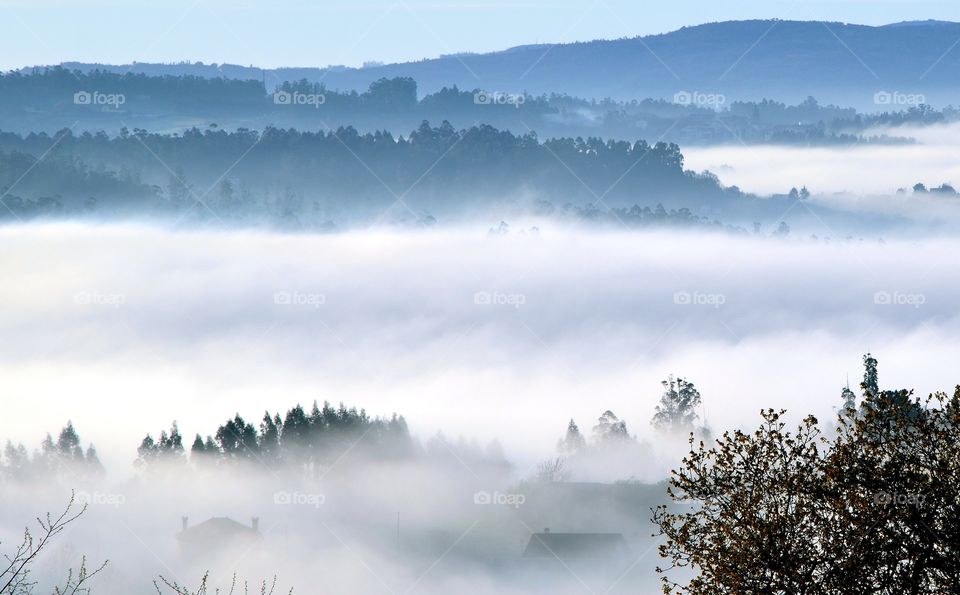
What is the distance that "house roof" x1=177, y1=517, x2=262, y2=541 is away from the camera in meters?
123

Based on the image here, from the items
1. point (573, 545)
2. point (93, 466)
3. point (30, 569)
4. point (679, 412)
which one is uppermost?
point (679, 412)

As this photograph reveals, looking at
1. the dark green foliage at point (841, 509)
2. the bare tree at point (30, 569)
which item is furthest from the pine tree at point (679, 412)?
the dark green foliage at point (841, 509)

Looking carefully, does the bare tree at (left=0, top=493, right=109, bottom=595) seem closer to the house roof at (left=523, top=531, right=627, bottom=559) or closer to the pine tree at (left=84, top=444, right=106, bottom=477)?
the house roof at (left=523, top=531, right=627, bottom=559)

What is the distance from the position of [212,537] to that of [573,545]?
31142mm

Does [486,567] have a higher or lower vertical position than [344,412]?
lower

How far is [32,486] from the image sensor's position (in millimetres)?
183500

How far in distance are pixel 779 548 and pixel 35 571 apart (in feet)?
356

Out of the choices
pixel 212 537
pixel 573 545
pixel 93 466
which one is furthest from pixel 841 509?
pixel 93 466

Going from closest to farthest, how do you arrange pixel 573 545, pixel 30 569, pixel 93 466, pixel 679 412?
pixel 30 569 < pixel 573 545 < pixel 93 466 < pixel 679 412

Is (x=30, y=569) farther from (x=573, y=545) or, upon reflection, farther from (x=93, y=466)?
(x=93, y=466)

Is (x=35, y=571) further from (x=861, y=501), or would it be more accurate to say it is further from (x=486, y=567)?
(x=861, y=501)

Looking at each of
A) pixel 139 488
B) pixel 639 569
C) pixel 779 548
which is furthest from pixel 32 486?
pixel 779 548

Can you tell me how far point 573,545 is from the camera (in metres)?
116

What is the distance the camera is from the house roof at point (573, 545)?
115 metres
